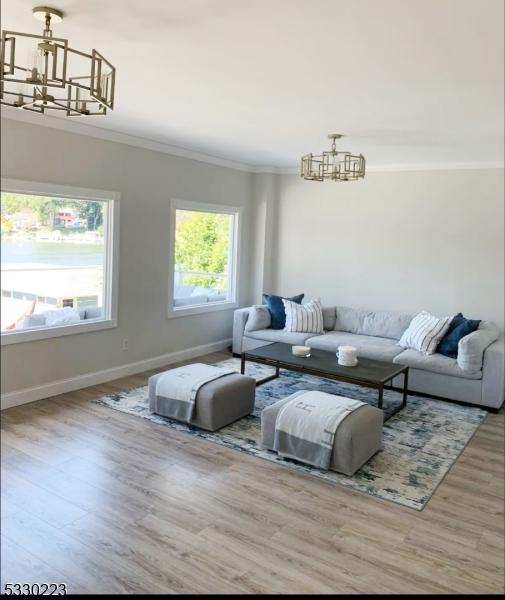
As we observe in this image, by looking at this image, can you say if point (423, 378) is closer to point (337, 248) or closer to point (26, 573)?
point (337, 248)

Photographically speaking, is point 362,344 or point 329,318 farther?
point 329,318

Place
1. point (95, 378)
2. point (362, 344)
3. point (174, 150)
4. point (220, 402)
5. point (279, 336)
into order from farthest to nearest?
point (279, 336) < point (174, 150) < point (362, 344) < point (95, 378) < point (220, 402)

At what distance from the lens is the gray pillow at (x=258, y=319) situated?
21.6ft

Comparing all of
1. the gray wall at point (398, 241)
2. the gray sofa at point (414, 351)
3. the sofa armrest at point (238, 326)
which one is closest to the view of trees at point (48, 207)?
the sofa armrest at point (238, 326)

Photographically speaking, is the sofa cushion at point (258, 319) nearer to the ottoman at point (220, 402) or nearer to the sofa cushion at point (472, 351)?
the ottoman at point (220, 402)

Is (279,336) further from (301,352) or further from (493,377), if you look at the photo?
(493,377)

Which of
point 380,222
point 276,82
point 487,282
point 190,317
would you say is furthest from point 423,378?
point 276,82

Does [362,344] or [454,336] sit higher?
[454,336]

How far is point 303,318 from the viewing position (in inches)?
251

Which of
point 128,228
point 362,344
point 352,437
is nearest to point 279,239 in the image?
point 362,344

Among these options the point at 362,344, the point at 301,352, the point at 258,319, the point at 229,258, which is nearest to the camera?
the point at 301,352

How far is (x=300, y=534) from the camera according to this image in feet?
9.27

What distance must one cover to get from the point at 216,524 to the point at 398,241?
478cm

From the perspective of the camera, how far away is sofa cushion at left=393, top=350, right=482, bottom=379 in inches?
202
